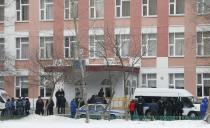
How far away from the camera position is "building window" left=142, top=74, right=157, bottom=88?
52.6 m

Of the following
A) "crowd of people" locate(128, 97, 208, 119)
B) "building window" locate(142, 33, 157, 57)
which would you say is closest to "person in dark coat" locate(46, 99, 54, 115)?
"crowd of people" locate(128, 97, 208, 119)

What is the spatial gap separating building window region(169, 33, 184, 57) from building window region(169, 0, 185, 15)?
1862 mm

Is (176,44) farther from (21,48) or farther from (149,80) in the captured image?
(21,48)

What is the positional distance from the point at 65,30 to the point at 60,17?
1.27m

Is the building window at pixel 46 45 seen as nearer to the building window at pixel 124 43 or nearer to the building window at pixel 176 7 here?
the building window at pixel 124 43

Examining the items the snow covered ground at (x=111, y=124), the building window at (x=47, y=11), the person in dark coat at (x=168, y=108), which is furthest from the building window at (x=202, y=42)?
the snow covered ground at (x=111, y=124)

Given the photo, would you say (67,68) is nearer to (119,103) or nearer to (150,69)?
(119,103)

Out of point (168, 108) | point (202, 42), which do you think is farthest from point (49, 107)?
point (202, 42)

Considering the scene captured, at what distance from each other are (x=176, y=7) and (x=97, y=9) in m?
A: 6.88

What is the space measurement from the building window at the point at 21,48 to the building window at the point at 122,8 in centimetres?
871

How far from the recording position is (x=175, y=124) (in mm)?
30234

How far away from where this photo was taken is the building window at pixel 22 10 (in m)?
56.8

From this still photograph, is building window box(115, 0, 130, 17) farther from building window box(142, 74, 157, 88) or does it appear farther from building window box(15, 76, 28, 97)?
building window box(15, 76, 28, 97)

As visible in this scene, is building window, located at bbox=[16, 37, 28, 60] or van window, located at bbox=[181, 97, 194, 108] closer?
van window, located at bbox=[181, 97, 194, 108]
